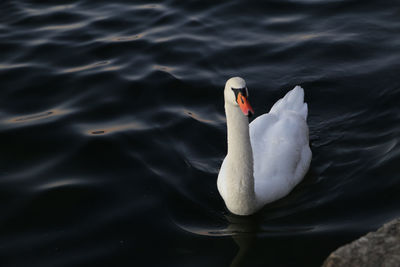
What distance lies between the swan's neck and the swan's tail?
1.94 m

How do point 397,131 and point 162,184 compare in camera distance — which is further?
point 397,131

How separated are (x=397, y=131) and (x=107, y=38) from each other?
6.33 m

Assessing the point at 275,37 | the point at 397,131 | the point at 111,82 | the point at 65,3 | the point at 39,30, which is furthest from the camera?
the point at 65,3

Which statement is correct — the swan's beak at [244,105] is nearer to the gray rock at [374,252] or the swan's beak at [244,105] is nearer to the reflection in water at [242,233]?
the reflection in water at [242,233]

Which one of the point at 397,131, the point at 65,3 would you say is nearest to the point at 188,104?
the point at 397,131

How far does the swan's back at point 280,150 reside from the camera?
22.7ft

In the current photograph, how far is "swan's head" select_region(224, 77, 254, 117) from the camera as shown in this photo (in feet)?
18.8

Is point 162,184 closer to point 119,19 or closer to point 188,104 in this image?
point 188,104

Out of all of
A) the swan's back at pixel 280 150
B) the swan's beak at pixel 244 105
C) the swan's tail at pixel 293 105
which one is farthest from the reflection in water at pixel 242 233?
the swan's tail at pixel 293 105

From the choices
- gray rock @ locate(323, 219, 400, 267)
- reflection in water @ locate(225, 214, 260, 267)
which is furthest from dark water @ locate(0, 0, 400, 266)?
gray rock @ locate(323, 219, 400, 267)

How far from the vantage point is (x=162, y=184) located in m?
7.50

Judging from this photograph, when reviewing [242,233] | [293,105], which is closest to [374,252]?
[242,233]

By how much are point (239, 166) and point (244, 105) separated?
37.5 inches

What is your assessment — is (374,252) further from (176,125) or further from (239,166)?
(176,125)
